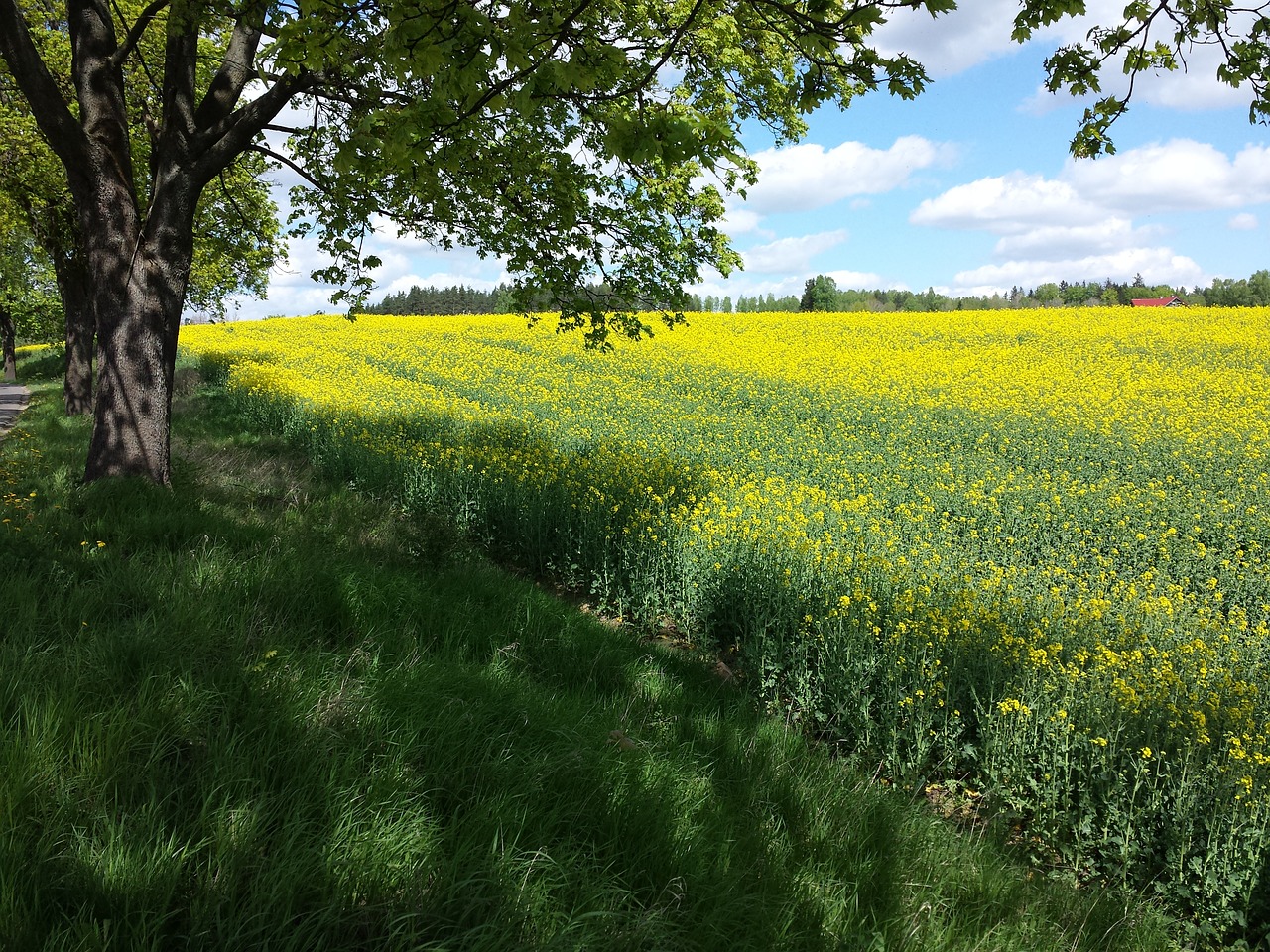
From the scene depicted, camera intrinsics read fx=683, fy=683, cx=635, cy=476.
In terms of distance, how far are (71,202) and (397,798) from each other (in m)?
17.8

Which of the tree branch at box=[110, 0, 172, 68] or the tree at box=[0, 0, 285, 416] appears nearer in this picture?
the tree branch at box=[110, 0, 172, 68]

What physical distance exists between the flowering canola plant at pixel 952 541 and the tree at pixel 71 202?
320cm

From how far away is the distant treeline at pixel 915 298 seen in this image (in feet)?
176

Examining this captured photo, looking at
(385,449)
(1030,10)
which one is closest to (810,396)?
(385,449)

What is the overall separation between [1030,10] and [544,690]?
442 centimetres

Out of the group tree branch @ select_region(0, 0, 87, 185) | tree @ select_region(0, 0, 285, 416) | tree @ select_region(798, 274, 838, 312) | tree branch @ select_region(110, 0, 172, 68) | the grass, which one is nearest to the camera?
the grass

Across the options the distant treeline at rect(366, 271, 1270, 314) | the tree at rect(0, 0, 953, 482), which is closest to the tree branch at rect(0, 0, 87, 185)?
the tree at rect(0, 0, 953, 482)

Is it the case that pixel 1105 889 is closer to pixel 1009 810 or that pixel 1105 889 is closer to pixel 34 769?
pixel 1009 810

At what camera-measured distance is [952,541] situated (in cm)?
805

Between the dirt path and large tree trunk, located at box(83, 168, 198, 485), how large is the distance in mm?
10824

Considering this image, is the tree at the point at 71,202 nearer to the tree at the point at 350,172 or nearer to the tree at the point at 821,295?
the tree at the point at 350,172

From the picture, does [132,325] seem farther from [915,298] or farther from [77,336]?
[915,298]

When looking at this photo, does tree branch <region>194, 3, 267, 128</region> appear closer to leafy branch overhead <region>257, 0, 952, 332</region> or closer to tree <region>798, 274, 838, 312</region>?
leafy branch overhead <region>257, 0, 952, 332</region>

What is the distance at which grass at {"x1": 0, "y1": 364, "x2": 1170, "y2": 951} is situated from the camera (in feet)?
5.99
